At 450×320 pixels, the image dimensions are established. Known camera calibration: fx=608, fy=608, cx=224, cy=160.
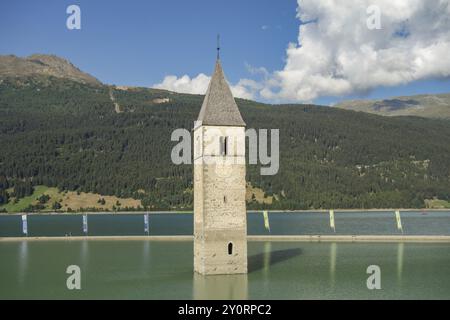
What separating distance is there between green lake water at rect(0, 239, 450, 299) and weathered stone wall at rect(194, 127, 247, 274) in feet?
4.71

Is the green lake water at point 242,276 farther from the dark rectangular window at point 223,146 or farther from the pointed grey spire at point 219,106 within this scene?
the pointed grey spire at point 219,106

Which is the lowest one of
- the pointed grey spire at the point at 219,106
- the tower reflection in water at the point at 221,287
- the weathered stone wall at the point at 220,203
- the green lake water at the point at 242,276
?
the green lake water at the point at 242,276

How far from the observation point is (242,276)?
4612 centimetres

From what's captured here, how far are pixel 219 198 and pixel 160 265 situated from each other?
13.3 m

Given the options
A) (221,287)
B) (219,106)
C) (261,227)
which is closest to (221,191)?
(219,106)

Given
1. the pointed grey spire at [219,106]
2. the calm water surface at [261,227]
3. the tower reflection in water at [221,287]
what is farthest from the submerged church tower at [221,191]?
the calm water surface at [261,227]

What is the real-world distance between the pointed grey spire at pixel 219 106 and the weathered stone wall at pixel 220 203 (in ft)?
1.78

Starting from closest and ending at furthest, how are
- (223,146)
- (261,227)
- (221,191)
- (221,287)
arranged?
(221,287)
(221,191)
(223,146)
(261,227)

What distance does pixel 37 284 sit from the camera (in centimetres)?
4703

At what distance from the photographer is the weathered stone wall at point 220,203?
45531 millimetres

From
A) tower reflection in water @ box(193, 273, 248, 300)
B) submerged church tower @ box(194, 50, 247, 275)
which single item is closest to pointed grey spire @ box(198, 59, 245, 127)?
submerged church tower @ box(194, 50, 247, 275)

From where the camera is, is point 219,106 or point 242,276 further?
point 219,106

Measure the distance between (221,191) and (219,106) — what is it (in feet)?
21.5

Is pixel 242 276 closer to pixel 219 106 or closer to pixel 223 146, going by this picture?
pixel 223 146
